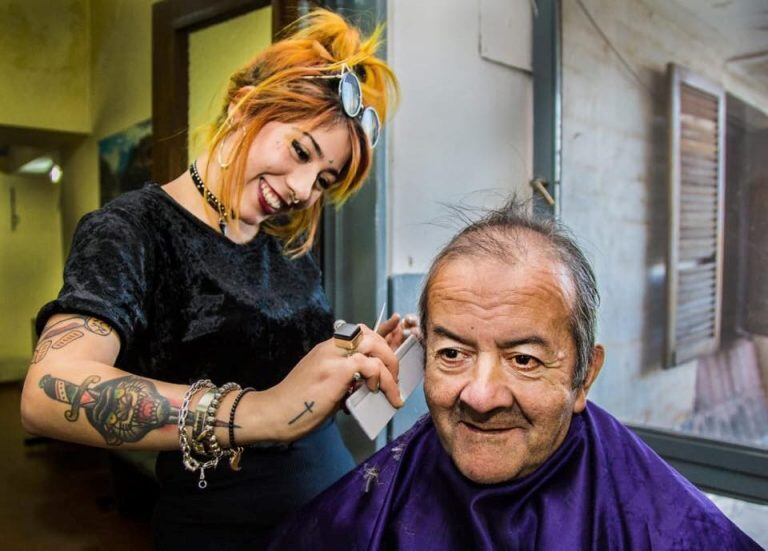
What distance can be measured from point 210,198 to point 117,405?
472 mm

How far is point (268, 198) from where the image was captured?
121 cm

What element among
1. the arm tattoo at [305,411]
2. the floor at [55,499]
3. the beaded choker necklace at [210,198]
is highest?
the beaded choker necklace at [210,198]

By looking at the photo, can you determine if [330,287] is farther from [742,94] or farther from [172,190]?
[742,94]

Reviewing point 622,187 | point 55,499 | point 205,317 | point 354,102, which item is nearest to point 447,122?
point 622,187

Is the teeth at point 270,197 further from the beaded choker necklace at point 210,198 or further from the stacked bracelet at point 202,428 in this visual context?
the stacked bracelet at point 202,428

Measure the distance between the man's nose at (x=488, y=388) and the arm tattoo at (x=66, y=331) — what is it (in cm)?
57

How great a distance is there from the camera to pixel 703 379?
2225mm

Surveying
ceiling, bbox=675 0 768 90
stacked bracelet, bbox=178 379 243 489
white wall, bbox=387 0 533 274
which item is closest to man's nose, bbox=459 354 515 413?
stacked bracelet, bbox=178 379 243 489

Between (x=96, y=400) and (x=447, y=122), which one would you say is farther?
(x=447, y=122)

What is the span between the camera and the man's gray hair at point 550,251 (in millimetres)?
1022

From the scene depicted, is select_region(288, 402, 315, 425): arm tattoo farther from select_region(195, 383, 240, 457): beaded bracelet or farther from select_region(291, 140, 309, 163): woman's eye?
select_region(291, 140, 309, 163): woman's eye

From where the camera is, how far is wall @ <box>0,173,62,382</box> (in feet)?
5.08

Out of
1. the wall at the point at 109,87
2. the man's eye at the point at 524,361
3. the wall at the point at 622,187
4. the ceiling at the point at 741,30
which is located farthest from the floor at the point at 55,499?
the ceiling at the point at 741,30

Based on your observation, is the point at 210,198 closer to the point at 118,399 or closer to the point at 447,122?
the point at 118,399
